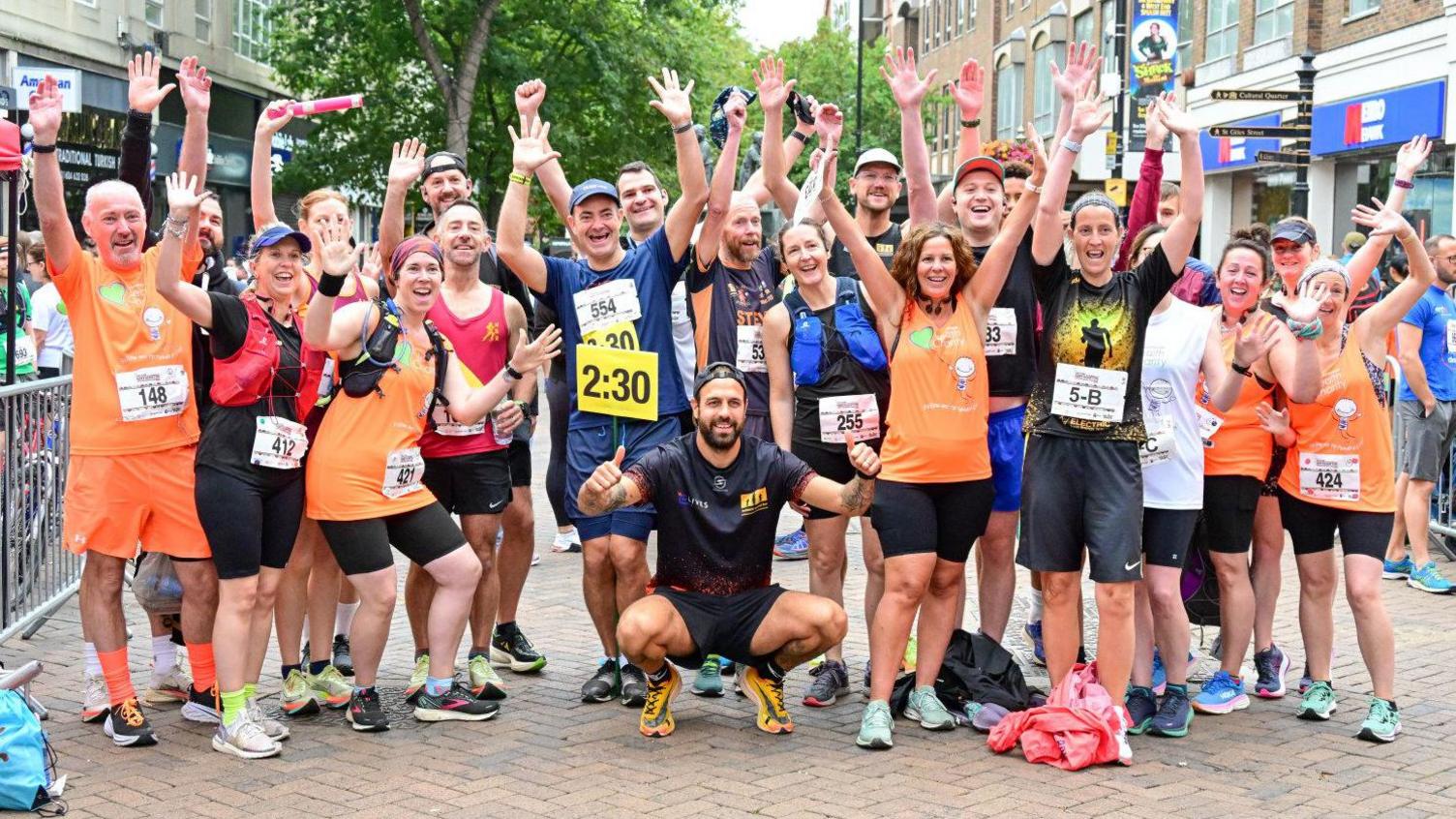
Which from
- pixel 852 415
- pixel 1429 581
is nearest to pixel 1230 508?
pixel 852 415

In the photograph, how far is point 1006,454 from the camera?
6.47m

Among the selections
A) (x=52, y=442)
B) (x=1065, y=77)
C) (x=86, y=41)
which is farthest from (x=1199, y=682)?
(x=86, y=41)

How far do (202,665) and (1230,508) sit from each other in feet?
13.3

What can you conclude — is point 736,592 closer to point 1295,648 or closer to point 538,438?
point 1295,648

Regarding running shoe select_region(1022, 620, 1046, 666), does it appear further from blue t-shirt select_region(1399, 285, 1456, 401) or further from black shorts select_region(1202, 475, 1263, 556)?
blue t-shirt select_region(1399, 285, 1456, 401)

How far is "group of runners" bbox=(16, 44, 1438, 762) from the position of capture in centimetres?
590

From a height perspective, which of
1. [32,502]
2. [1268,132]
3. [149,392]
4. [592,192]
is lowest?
[32,502]

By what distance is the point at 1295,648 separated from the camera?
7.70 m

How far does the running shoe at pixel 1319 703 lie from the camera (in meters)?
6.37

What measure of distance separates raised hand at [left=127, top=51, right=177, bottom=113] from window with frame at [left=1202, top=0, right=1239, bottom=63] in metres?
25.7

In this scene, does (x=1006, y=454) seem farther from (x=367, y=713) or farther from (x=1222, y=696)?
(x=367, y=713)

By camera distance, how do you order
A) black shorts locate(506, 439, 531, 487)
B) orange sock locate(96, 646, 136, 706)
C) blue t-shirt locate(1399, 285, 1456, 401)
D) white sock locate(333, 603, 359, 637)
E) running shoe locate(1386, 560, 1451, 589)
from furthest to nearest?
blue t-shirt locate(1399, 285, 1456, 401)
running shoe locate(1386, 560, 1451, 589)
black shorts locate(506, 439, 531, 487)
white sock locate(333, 603, 359, 637)
orange sock locate(96, 646, 136, 706)

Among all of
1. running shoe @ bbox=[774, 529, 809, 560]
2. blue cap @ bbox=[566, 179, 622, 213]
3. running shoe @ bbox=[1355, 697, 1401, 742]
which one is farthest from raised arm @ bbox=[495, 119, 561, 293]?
running shoe @ bbox=[774, 529, 809, 560]

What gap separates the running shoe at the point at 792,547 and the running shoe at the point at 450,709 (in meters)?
4.06
